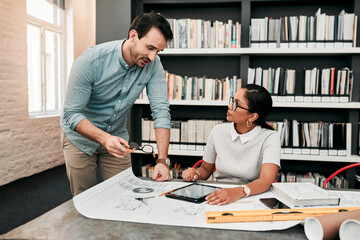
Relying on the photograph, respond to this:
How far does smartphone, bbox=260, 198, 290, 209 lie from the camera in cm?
105

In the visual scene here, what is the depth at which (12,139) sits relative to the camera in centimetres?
393

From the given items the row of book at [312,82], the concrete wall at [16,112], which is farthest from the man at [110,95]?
the concrete wall at [16,112]

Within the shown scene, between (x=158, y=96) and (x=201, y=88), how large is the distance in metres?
1.23

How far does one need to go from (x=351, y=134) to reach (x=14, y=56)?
157 inches

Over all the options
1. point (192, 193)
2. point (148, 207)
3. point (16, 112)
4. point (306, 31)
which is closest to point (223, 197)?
point (192, 193)

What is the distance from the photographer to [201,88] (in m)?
2.93

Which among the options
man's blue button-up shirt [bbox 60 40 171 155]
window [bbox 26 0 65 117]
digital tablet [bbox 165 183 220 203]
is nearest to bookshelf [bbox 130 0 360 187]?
man's blue button-up shirt [bbox 60 40 171 155]

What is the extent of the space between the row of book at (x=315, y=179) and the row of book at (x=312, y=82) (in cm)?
73

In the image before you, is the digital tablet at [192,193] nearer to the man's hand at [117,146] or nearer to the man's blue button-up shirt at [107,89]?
the man's hand at [117,146]

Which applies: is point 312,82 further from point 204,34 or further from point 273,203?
point 273,203

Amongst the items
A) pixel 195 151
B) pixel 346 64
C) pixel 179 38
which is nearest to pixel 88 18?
pixel 179 38

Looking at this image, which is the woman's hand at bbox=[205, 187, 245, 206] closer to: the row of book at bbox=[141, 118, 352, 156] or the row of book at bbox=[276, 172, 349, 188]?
the row of book at bbox=[141, 118, 352, 156]

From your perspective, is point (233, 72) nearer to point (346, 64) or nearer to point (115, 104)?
point (346, 64)

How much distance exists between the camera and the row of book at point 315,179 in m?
2.81
